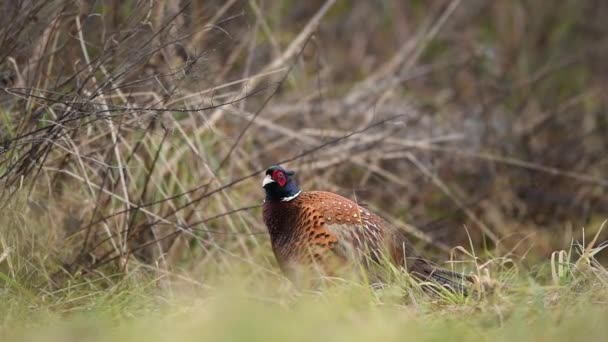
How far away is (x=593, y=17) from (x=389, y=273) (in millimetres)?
6361

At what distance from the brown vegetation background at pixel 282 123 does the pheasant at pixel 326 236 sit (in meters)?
0.39

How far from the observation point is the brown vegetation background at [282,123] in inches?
205

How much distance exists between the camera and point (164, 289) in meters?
5.06

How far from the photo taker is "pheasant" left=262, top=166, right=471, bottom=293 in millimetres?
4852

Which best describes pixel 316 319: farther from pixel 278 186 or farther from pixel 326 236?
pixel 278 186

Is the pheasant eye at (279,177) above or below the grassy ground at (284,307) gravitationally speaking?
above

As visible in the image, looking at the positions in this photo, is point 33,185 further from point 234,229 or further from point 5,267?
point 234,229

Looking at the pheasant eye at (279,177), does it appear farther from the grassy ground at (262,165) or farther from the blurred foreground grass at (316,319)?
the blurred foreground grass at (316,319)

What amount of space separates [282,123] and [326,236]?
8.49 feet

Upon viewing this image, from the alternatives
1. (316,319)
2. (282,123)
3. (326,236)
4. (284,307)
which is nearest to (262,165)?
(282,123)

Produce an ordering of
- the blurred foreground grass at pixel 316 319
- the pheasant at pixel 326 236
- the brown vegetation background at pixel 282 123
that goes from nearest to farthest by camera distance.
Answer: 1. the blurred foreground grass at pixel 316 319
2. the pheasant at pixel 326 236
3. the brown vegetation background at pixel 282 123

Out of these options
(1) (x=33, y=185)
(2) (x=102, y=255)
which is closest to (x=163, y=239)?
(2) (x=102, y=255)

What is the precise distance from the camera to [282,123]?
7.42m

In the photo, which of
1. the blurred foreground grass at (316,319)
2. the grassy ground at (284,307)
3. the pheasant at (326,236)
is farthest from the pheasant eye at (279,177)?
the blurred foreground grass at (316,319)
